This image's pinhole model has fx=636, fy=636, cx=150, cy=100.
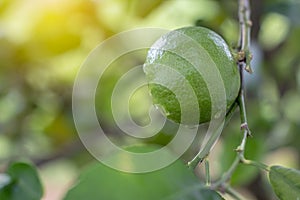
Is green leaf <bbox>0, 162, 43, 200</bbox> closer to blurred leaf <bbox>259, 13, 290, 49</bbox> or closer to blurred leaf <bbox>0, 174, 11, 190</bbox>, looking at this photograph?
blurred leaf <bbox>0, 174, 11, 190</bbox>

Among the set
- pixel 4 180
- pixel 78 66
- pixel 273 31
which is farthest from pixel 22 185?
pixel 273 31

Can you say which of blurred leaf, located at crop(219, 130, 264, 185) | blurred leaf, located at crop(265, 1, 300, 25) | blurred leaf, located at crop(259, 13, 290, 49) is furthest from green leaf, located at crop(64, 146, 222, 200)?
blurred leaf, located at crop(259, 13, 290, 49)

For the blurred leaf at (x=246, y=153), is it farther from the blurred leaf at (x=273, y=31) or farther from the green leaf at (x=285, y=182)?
the green leaf at (x=285, y=182)

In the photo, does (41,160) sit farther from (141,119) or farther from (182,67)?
(182,67)

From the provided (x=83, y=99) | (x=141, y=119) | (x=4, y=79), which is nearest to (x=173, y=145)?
(x=141, y=119)

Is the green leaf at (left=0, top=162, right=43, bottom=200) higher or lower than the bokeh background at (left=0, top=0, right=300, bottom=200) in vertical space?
higher

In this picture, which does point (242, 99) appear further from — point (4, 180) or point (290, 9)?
point (290, 9)
